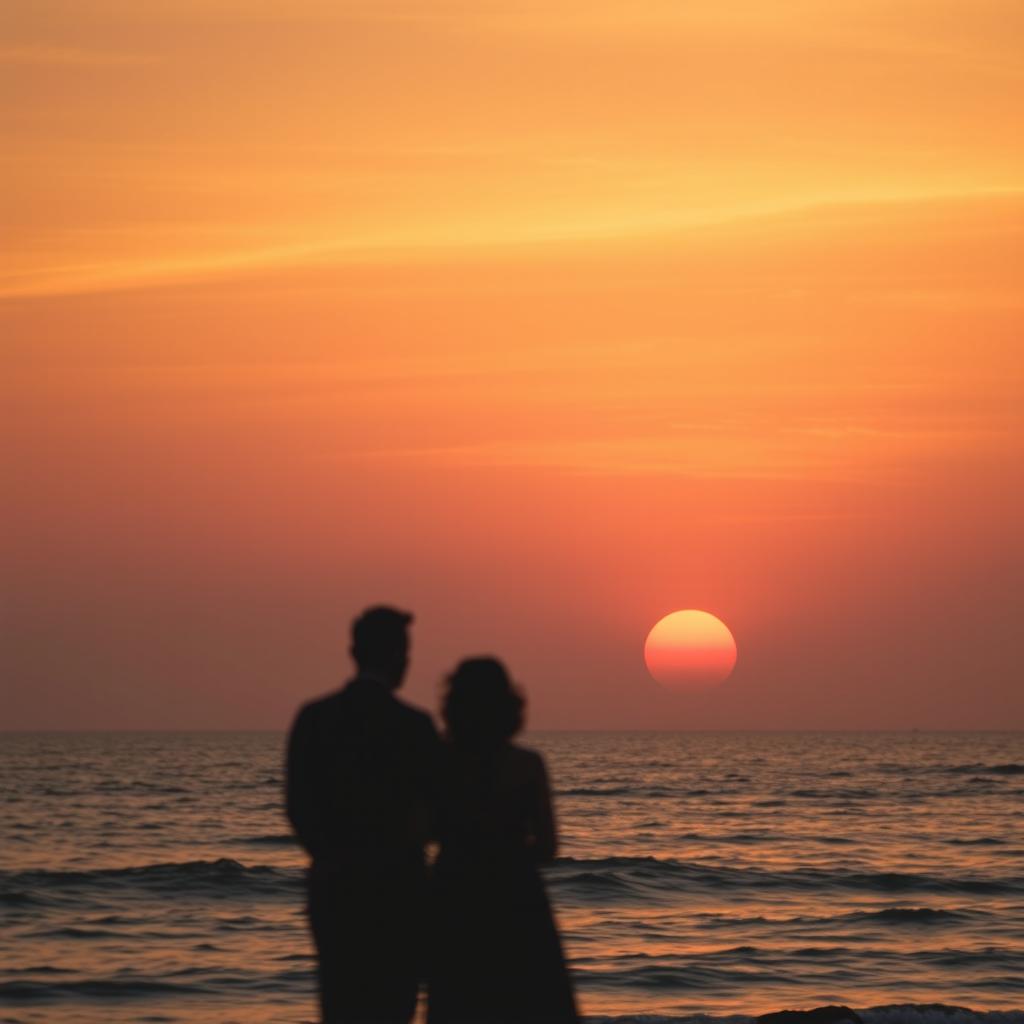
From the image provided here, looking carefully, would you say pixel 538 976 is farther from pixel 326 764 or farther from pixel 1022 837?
pixel 1022 837

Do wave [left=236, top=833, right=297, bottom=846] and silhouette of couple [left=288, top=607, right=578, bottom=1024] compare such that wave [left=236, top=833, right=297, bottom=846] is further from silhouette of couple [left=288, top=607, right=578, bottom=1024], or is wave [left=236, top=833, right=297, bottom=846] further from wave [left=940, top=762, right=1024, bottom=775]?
wave [left=940, top=762, right=1024, bottom=775]

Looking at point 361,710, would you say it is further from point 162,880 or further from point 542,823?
point 162,880

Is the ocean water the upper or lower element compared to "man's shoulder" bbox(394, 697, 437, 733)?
lower

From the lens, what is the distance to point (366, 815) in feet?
17.3

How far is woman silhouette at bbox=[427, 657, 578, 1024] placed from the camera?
5.39 m

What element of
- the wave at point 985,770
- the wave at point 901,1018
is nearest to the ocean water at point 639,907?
the wave at point 901,1018

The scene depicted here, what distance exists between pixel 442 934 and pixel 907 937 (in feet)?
50.9

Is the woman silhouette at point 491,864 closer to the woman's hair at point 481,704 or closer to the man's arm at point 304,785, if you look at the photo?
the woman's hair at point 481,704

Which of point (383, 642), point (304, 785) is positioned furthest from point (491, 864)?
point (383, 642)

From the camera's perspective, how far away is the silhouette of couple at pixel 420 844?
5.28 m

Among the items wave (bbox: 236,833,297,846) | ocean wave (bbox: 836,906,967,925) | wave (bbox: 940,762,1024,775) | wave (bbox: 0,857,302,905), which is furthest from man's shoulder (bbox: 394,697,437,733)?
wave (bbox: 940,762,1024,775)

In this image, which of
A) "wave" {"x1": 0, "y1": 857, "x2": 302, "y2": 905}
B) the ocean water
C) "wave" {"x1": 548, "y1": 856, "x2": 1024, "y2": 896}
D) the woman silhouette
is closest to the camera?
the woman silhouette

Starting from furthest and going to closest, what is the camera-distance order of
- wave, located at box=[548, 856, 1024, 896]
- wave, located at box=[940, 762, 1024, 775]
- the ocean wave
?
1. wave, located at box=[940, 762, 1024, 775]
2. wave, located at box=[548, 856, 1024, 896]
3. the ocean wave

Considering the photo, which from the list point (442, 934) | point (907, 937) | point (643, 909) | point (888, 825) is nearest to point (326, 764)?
point (442, 934)
